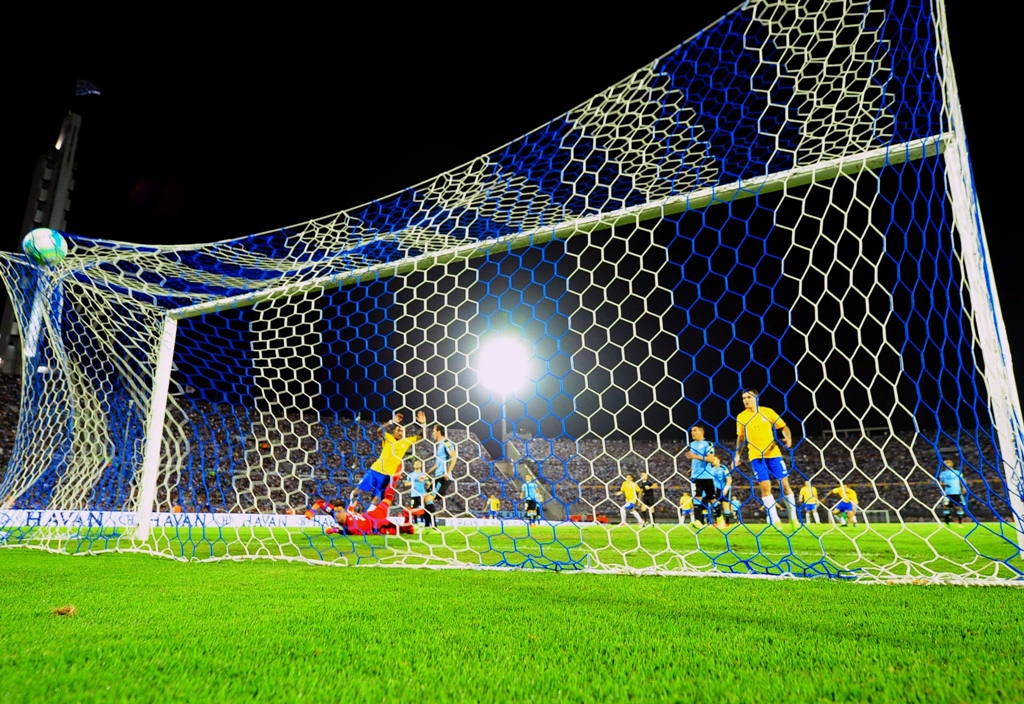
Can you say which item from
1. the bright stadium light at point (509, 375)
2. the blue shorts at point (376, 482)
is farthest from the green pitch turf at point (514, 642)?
the bright stadium light at point (509, 375)

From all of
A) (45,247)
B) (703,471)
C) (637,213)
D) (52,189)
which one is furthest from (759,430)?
(52,189)

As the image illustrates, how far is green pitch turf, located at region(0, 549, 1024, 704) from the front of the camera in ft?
3.26

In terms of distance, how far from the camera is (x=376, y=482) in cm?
661

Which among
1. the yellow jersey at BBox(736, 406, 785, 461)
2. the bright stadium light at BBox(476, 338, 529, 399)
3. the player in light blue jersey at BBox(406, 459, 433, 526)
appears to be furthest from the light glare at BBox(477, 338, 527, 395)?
the yellow jersey at BBox(736, 406, 785, 461)

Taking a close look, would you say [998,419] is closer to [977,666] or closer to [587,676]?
[977,666]

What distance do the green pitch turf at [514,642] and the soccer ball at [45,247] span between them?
9.74 feet

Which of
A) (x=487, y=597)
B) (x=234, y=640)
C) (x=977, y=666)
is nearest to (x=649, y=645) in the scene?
(x=977, y=666)

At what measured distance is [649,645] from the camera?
4.24 feet

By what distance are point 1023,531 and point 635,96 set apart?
3.22 metres

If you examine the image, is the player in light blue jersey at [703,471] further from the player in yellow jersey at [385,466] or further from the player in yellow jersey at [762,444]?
the player in yellow jersey at [385,466]

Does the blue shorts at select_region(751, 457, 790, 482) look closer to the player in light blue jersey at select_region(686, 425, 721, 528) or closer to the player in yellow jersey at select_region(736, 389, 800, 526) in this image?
the player in yellow jersey at select_region(736, 389, 800, 526)

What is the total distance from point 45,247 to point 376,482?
387cm

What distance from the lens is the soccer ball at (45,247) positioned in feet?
13.6

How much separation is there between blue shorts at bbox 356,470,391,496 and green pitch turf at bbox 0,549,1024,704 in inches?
168
